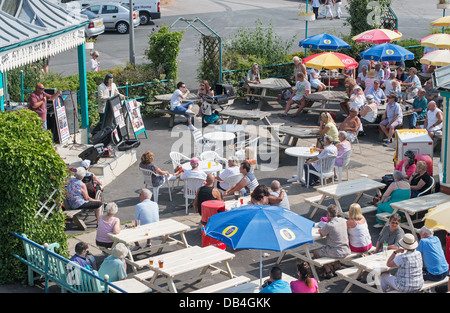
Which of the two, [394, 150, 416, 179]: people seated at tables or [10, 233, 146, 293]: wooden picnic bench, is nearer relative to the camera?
[10, 233, 146, 293]: wooden picnic bench

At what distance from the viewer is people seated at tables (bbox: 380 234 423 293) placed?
368 inches

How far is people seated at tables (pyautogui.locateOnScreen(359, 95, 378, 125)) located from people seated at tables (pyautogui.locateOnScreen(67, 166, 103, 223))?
8426 millimetres

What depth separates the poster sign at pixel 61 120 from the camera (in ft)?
52.0

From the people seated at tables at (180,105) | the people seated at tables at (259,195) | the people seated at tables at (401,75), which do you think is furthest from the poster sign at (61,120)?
the people seated at tables at (401,75)

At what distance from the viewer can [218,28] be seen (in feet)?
109

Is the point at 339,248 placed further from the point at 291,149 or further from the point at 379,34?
the point at 379,34

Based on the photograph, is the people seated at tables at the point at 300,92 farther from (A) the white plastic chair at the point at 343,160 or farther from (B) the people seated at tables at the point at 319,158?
(A) the white plastic chair at the point at 343,160

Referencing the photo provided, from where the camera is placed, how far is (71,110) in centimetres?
1655

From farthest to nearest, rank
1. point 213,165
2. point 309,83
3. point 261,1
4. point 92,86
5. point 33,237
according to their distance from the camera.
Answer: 1. point 261,1
2. point 309,83
3. point 92,86
4. point 213,165
5. point 33,237

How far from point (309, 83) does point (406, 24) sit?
56.1 ft

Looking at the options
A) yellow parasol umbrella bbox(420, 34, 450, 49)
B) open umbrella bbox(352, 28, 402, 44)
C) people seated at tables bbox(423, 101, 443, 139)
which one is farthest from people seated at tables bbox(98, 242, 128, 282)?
yellow parasol umbrella bbox(420, 34, 450, 49)

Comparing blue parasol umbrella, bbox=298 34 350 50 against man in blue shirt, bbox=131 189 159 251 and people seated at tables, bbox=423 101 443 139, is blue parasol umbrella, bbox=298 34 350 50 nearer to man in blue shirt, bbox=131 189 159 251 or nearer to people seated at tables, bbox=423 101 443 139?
people seated at tables, bbox=423 101 443 139

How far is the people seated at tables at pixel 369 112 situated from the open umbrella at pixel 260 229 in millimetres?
8951

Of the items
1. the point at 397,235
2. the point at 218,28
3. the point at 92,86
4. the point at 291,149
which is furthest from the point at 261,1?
the point at 397,235
